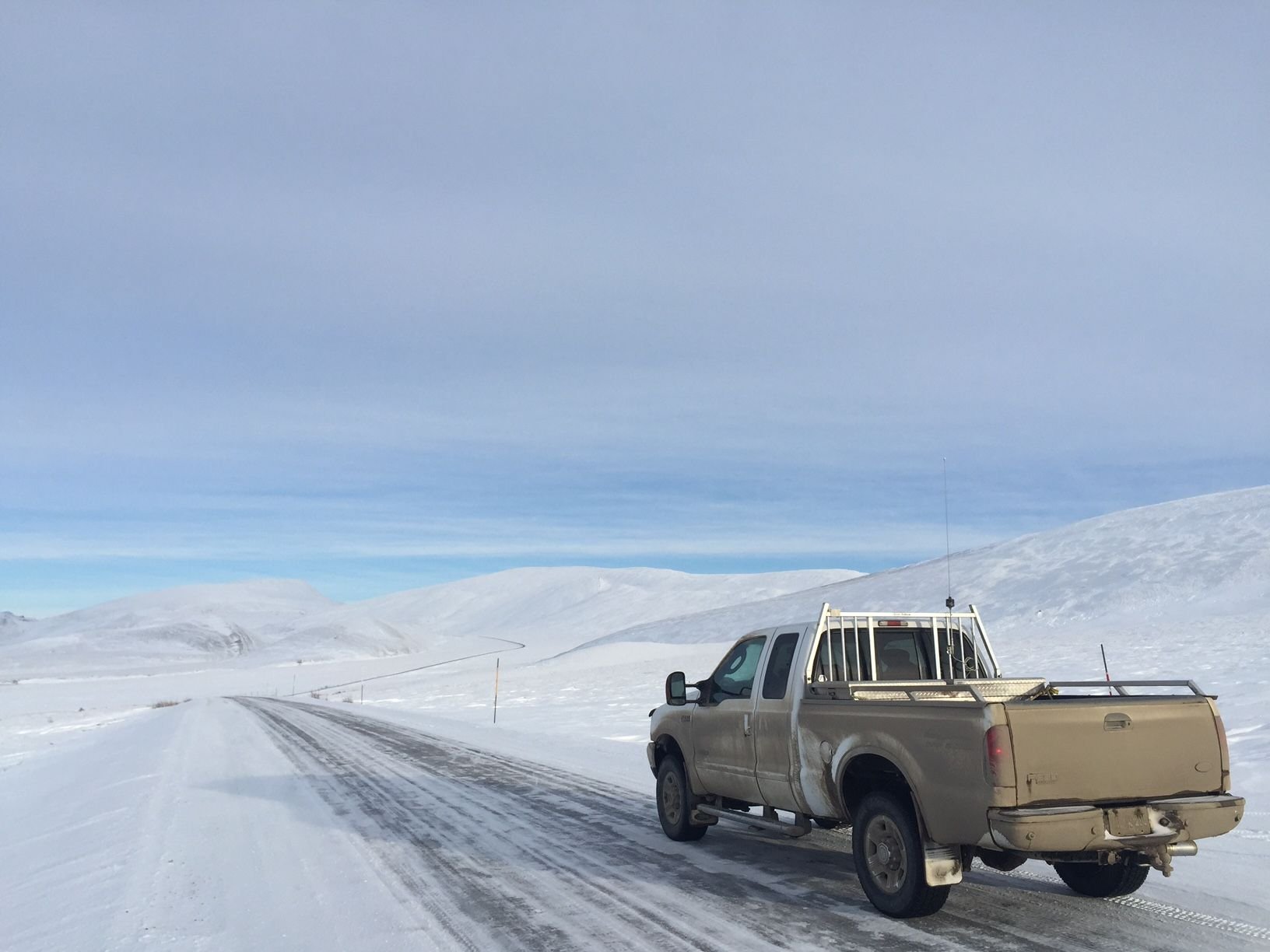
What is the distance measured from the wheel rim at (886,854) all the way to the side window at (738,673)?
1984mm

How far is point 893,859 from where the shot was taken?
655 cm

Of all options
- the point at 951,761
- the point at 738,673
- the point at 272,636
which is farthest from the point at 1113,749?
the point at 272,636

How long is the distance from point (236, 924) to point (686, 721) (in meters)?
4.40

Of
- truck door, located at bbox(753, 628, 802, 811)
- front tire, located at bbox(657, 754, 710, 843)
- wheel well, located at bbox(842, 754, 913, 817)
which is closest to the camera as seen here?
wheel well, located at bbox(842, 754, 913, 817)

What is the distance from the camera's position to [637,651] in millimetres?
64500

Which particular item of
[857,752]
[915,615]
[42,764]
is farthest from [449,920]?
[42,764]

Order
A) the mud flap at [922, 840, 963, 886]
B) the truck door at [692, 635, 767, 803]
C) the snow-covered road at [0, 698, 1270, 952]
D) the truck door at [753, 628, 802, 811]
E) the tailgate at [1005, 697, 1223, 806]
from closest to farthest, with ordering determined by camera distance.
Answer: the tailgate at [1005, 697, 1223, 806] → the mud flap at [922, 840, 963, 886] → the snow-covered road at [0, 698, 1270, 952] → the truck door at [753, 628, 802, 811] → the truck door at [692, 635, 767, 803]

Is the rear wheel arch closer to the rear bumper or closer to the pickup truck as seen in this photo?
the pickup truck

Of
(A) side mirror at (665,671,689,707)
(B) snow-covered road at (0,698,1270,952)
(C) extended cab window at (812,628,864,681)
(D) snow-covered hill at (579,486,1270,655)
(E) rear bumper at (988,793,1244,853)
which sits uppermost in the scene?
(D) snow-covered hill at (579,486,1270,655)

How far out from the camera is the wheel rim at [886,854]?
647cm

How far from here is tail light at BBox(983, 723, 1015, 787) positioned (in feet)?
18.5

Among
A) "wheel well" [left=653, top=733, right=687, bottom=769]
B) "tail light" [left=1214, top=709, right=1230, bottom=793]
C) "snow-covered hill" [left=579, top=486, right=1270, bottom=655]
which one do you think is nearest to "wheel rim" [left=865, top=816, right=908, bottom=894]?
"tail light" [left=1214, top=709, right=1230, bottom=793]

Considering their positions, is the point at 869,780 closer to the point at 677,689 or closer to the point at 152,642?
the point at 677,689

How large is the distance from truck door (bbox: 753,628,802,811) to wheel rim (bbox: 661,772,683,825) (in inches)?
60.9
